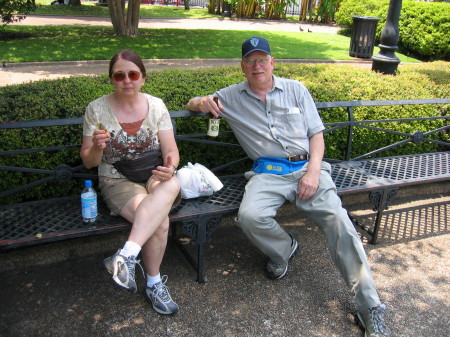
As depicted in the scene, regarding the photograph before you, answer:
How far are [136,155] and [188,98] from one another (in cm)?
122

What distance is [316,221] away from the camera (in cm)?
338

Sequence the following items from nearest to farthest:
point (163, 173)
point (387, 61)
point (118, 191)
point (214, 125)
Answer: point (163, 173)
point (118, 191)
point (214, 125)
point (387, 61)

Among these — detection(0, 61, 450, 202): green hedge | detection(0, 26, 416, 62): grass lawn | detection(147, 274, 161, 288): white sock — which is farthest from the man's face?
A: detection(0, 26, 416, 62): grass lawn

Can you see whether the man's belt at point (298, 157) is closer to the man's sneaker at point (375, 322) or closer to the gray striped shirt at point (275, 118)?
the gray striped shirt at point (275, 118)

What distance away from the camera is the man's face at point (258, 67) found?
3.53m

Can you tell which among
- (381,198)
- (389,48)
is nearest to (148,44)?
(389,48)

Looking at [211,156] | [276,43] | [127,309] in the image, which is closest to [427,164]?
[211,156]

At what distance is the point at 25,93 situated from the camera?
410 centimetres

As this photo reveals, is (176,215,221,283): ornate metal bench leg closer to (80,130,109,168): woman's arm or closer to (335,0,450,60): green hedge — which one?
(80,130,109,168): woman's arm

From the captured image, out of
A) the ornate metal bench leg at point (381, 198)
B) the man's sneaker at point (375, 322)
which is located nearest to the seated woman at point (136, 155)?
the man's sneaker at point (375, 322)

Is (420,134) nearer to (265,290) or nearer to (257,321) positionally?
(265,290)

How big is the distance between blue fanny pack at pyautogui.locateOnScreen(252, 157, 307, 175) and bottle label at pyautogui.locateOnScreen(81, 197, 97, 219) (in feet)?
4.21

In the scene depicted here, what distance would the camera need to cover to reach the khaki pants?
3.03 m

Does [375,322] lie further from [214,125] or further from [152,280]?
[214,125]
